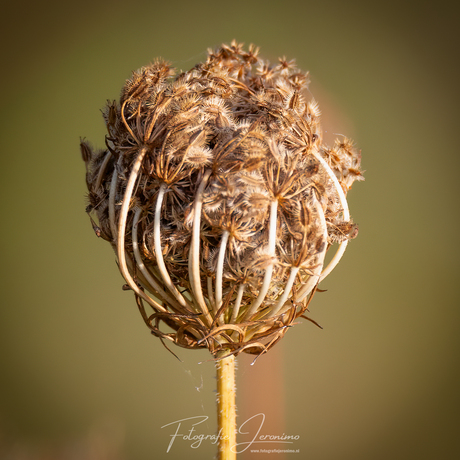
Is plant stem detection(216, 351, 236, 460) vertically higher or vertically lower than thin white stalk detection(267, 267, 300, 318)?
lower

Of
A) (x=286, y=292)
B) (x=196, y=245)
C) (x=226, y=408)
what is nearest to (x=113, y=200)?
(x=196, y=245)

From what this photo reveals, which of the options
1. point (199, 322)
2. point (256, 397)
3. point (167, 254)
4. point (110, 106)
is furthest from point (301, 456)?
point (110, 106)

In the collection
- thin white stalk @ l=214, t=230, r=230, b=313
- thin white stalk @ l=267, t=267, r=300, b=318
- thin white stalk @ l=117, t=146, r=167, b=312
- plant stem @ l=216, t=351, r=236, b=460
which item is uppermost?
thin white stalk @ l=117, t=146, r=167, b=312

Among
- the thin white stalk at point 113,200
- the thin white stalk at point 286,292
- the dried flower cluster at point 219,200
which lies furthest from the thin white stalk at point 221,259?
the thin white stalk at point 113,200

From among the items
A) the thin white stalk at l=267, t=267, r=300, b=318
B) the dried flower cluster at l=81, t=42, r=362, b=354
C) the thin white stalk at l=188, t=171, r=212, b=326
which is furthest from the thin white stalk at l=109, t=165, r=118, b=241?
the thin white stalk at l=267, t=267, r=300, b=318

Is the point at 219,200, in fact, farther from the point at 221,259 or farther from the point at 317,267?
the point at 317,267

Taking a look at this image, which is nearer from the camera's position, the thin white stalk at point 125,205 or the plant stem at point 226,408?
the thin white stalk at point 125,205

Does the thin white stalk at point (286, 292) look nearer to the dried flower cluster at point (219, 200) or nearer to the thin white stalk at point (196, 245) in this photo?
the dried flower cluster at point (219, 200)

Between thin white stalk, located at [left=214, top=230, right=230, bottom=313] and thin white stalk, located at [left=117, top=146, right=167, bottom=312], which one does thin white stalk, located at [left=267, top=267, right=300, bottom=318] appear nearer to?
thin white stalk, located at [left=214, top=230, right=230, bottom=313]
